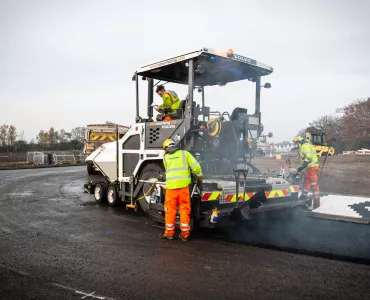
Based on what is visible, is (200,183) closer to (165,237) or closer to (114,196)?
(165,237)

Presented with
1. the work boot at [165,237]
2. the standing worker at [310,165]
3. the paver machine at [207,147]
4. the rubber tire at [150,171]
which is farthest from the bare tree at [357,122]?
the work boot at [165,237]

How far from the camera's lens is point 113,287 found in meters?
3.82

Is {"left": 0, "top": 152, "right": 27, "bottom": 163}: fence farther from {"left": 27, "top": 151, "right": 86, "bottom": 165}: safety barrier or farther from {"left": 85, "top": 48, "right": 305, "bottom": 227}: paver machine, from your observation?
{"left": 85, "top": 48, "right": 305, "bottom": 227}: paver machine

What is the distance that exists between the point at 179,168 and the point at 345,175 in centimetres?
1024

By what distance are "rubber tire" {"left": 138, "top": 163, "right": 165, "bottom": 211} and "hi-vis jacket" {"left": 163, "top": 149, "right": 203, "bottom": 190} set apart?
2.98 ft

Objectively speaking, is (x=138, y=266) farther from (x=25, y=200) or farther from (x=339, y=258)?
(x=25, y=200)

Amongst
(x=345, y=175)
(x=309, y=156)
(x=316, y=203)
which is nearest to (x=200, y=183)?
(x=316, y=203)

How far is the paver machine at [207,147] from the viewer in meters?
5.91

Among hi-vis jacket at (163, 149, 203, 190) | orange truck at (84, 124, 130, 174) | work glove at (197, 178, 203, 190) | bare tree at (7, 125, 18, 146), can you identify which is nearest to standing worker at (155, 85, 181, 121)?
hi-vis jacket at (163, 149, 203, 190)

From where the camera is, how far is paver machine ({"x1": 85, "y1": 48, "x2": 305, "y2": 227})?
19.4 ft

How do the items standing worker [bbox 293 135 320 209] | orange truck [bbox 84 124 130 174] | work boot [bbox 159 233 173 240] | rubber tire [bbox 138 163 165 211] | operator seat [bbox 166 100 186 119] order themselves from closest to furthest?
1. work boot [bbox 159 233 173 240]
2. operator seat [bbox 166 100 186 119]
3. rubber tire [bbox 138 163 165 211]
4. standing worker [bbox 293 135 320 209]
5. orange truck [bbox 84 124 130 174]

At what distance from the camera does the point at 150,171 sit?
23.3 ft

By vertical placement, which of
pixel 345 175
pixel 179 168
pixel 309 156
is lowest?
pixel 345 175

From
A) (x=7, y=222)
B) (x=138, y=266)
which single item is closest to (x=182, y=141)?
(x=138, y=266)
